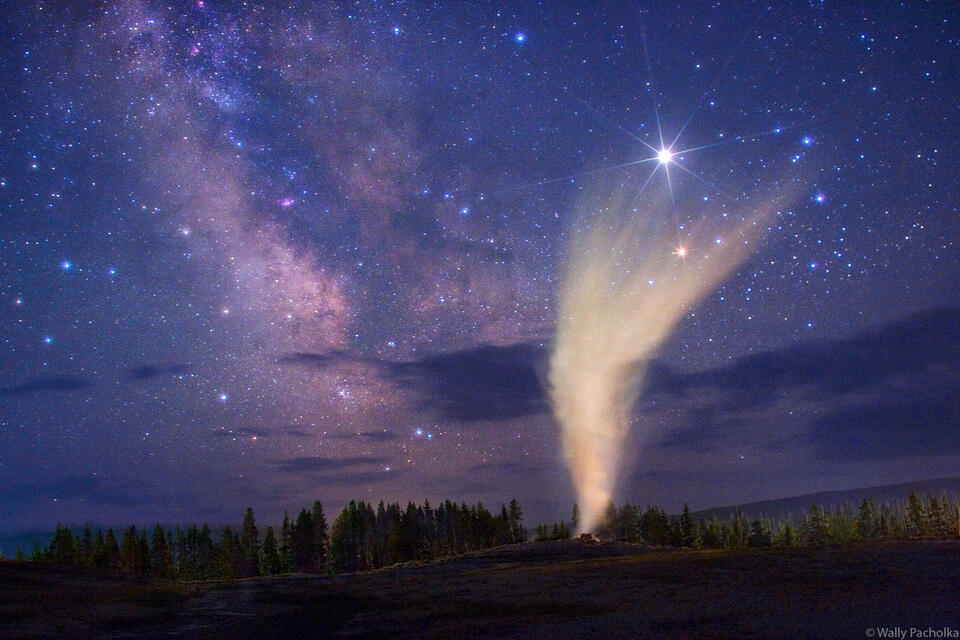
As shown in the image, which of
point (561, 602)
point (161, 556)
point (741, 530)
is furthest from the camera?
point (741, 530)

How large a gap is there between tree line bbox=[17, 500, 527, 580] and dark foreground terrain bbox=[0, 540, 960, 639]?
203ft

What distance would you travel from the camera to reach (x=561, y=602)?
20.7 meters

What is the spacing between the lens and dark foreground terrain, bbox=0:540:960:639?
48.1ft

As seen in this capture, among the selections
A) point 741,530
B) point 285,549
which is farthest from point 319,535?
point 741,530

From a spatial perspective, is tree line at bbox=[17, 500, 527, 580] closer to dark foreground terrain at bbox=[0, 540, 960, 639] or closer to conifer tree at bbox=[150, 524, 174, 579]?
conifer tree at bbox=[150, 524, 174, 579]

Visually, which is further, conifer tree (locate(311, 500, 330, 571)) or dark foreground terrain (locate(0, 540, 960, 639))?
conifer tree (locate(311, 500, 330, 571))

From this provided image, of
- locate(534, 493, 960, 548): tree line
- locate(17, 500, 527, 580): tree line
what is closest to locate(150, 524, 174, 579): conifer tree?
locate(17, 500, 527, 580): tree line

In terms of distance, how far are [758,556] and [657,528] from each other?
244 ft

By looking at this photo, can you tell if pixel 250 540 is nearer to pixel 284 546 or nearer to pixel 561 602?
pixel 284 546

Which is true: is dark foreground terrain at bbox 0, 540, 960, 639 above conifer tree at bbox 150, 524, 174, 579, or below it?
above

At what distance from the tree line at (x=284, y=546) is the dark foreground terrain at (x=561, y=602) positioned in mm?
61769

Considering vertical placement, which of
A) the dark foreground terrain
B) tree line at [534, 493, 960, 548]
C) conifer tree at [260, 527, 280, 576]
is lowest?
tree line at [534, 493, 960, 548]

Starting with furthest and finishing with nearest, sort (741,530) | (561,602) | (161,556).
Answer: (741,530) < (161,556) < (561,602)

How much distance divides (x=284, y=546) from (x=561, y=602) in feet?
280
